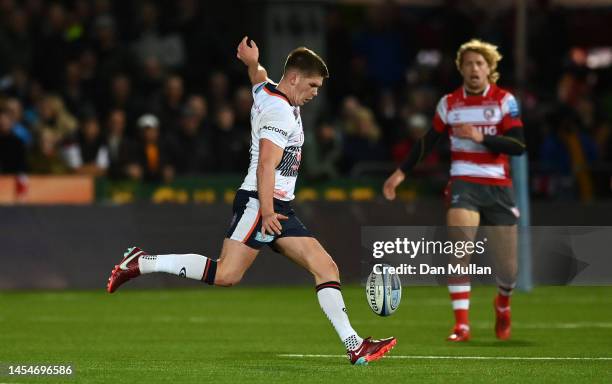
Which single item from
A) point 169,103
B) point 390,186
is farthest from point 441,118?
point 169,103

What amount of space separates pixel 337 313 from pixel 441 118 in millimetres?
3101

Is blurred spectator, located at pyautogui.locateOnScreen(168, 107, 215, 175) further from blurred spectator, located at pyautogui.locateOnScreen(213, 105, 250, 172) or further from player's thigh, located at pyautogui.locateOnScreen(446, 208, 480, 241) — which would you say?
player's thigh, located at pyautogui.locateOnScreen(446, 208, 480, 241)

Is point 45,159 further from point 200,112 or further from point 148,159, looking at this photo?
point 200,112

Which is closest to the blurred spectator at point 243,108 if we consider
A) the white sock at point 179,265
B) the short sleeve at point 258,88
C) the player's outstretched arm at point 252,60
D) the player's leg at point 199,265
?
the player's outstretched arm at point 252,60

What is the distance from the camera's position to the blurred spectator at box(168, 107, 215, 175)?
68.4 feet

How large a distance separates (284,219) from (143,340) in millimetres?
2836

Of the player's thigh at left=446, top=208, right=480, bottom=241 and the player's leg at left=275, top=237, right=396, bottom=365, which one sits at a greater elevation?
the player's thigh at left=446, top=208, right=480, bottom=241

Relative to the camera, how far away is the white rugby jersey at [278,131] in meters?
10.5

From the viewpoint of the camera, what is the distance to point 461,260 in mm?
13008

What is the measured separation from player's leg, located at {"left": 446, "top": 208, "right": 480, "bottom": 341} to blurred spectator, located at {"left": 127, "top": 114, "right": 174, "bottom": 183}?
7.83m

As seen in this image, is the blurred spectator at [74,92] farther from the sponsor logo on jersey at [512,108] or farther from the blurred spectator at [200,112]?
the sponsor logo on jersey at [512,108]

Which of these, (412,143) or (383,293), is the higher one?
(412,143)

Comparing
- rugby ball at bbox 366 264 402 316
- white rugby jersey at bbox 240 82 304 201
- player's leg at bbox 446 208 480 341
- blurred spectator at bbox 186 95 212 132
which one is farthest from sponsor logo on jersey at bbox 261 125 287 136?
blurred spectator at bbox 186 95 212 132

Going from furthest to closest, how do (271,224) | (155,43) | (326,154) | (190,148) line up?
(155,43)
(326,154)
(190,148)
(271,224)
